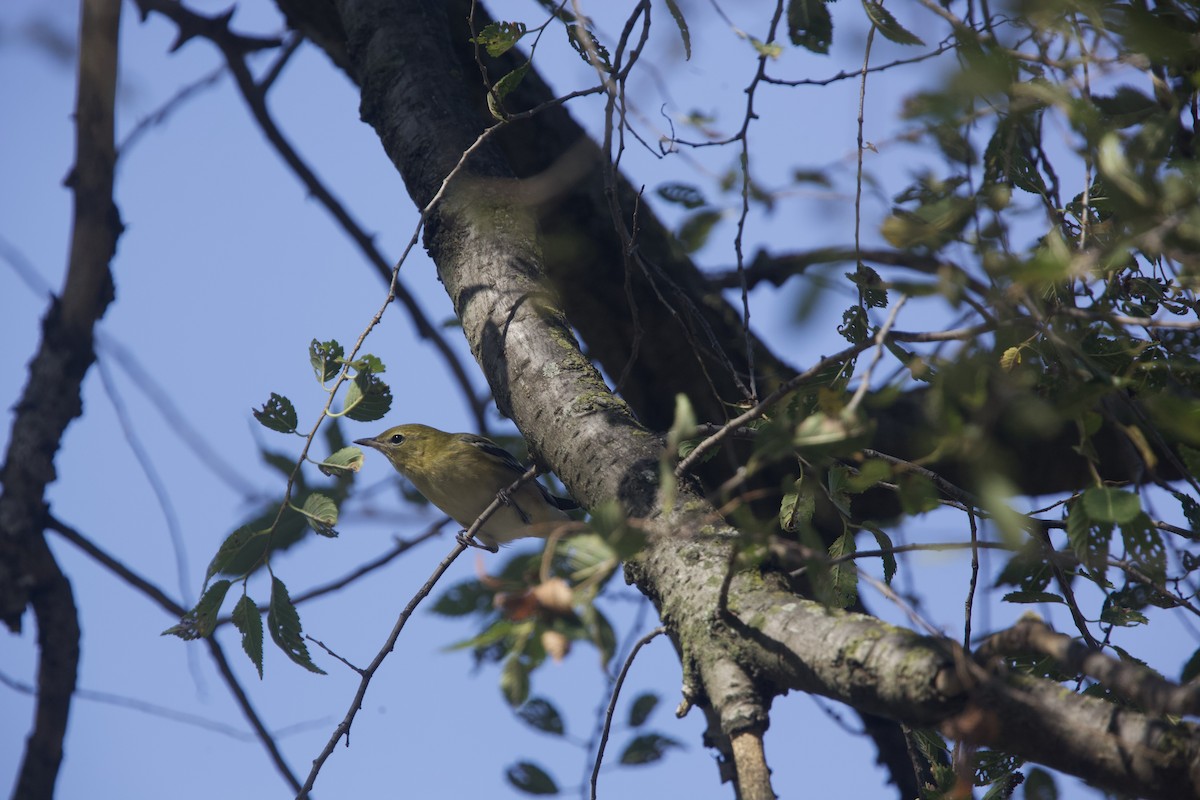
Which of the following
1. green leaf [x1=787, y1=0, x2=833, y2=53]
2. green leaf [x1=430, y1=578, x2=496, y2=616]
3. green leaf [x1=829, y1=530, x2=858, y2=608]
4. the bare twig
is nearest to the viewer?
the bare twig

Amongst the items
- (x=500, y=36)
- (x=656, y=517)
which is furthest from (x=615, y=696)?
(x=500, y=36)

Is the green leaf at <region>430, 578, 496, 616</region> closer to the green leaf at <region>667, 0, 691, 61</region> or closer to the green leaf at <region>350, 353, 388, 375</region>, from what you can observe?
the green leaf at <region>350, 353, 388, 375</region>

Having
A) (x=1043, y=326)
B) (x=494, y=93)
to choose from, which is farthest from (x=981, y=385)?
(x=494, y=93)

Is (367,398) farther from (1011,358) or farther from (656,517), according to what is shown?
(1011,358)

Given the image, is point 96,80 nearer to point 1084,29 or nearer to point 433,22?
point 433,22

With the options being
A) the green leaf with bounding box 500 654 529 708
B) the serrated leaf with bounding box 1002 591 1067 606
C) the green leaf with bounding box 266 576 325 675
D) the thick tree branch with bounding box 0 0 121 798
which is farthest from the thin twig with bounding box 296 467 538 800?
the thick tree branch with bounding box 0 0 121 798

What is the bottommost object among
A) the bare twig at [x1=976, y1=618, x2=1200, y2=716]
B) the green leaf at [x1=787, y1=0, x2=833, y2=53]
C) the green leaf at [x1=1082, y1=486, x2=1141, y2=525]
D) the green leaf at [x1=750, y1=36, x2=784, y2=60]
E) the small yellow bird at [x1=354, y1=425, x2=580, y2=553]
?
the bare twig at [x1=976, y1=618, x2=1200, y2=716]

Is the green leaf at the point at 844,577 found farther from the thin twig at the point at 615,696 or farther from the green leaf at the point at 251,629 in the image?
the green leaf at the point at 251,629

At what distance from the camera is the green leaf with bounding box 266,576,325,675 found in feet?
7.81

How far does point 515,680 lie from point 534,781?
1620mm

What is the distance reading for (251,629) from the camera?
2.40 m

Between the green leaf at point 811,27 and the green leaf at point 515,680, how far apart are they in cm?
225

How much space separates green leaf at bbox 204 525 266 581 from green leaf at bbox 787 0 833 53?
2.24 m

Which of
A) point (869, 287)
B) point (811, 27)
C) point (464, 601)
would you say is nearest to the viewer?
point (869, 287)
